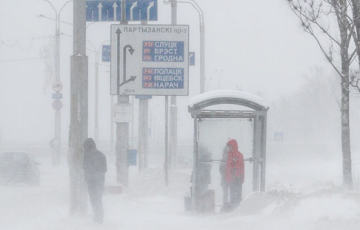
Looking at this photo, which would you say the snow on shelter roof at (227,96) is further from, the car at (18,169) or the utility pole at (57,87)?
the utility pole at (57,87)

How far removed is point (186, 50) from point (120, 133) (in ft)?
11.9

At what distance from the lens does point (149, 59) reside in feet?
60.6

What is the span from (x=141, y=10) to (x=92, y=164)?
8104 mm

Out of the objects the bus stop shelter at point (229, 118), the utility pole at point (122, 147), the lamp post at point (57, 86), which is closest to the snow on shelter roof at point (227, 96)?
the bus stop shelter at point (229, 118)

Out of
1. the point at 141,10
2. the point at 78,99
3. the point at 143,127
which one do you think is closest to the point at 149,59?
the point at 141,10

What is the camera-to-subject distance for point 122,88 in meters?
18.7

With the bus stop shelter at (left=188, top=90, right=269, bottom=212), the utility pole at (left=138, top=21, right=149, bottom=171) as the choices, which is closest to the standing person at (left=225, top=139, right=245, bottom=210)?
the bus stop shelter at (left=188, top=90, right=269, bottom=212)

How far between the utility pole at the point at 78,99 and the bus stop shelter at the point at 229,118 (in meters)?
2.21

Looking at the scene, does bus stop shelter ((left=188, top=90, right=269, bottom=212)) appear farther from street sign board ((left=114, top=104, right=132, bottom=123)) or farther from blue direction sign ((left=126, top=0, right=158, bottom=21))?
blue direction sign ((left=126, top=0, right=158, bottom=21))

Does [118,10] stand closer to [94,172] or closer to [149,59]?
[149,59]

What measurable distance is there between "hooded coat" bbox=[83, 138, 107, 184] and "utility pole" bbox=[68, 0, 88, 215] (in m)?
0.42

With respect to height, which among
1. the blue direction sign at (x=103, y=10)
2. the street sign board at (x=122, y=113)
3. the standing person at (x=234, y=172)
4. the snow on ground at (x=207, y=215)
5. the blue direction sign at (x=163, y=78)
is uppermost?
the blue direction sign at (x=103, y=10)

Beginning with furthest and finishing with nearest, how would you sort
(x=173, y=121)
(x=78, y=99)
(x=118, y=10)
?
(x=173, y=121), (x=118, y=10), (x=78, y=99)

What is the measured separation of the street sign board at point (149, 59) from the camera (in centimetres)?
1841
